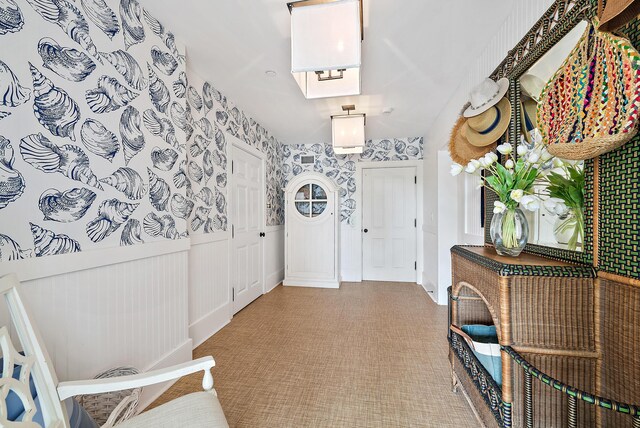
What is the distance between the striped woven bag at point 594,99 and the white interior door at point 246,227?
278cm

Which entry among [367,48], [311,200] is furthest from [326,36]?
[311,200]

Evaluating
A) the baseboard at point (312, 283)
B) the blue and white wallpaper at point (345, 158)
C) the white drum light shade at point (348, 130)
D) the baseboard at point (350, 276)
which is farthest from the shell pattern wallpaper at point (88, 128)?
the baseboard at point (350, 276)

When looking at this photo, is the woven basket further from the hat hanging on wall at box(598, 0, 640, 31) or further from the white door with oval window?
the white door with oval window

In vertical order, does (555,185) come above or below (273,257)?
above

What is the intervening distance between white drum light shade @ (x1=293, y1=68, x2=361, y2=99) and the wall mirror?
101 cm

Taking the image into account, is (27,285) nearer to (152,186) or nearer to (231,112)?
(152,186)

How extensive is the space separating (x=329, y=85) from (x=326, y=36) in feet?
1.89

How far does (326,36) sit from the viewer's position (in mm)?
1388

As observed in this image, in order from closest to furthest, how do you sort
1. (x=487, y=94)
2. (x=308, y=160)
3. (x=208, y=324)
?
1. (x=487, y=94)
2. (x=208, y=324)
3. (x=308, y=160)

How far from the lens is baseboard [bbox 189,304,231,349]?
92.7 inches

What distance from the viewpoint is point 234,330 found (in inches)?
107

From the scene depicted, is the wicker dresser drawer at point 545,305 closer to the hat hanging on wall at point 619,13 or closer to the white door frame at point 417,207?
the hat hanging on wall at point 619,13

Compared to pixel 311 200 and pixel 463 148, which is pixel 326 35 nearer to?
pixel 463 148

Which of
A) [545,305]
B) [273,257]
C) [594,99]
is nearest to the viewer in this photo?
[594,99]
